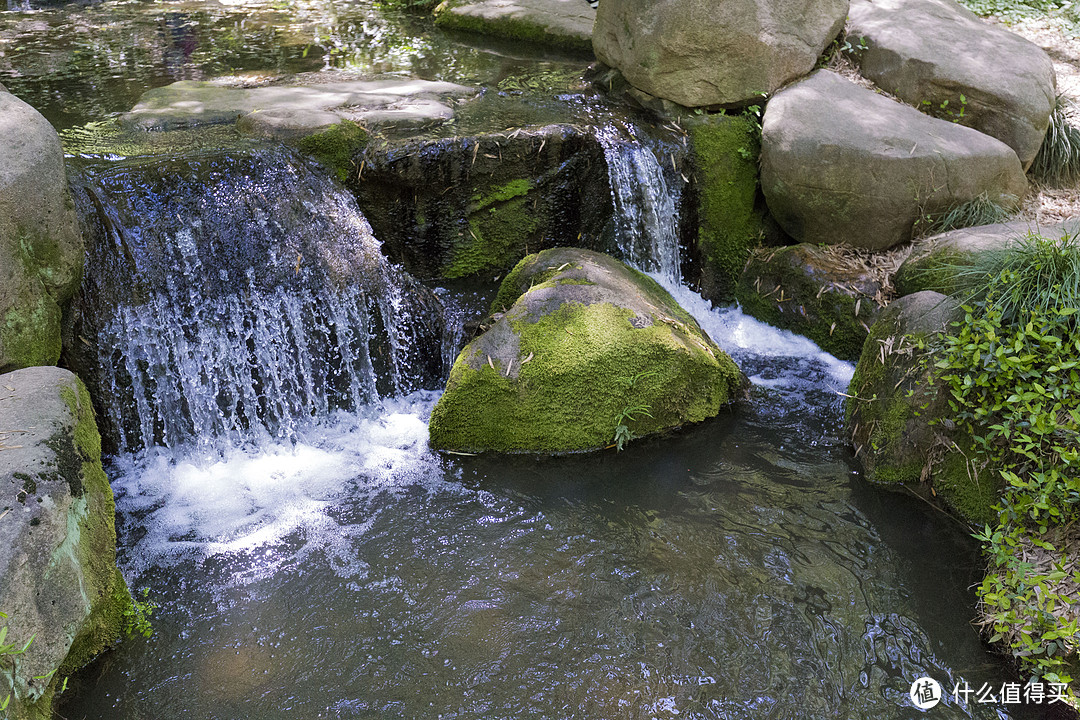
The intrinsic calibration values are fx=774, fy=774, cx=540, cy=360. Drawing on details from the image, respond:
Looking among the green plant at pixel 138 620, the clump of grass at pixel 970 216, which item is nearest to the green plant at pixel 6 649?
the green plant at pixel 138 620

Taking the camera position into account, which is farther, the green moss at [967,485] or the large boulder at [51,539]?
the green moss at [967,485]

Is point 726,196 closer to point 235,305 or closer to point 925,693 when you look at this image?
point 235,305

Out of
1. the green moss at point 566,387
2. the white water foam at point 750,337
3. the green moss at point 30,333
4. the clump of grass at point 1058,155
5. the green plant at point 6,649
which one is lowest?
the white water foam at point 750,337

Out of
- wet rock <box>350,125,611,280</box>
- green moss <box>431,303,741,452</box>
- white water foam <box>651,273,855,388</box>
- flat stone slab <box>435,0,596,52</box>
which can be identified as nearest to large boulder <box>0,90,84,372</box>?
wet rock <box>350,125,611,280</box>

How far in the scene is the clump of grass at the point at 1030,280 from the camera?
11.8 feet

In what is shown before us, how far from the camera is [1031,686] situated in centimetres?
304

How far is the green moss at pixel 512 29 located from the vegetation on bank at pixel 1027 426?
582 centimetres

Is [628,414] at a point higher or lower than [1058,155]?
lower

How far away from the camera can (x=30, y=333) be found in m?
3.80

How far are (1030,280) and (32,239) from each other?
4.87 m

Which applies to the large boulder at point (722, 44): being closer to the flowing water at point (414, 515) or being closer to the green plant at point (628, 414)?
the flowing water at point (414, 515)

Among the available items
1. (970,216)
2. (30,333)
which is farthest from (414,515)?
(970,216)

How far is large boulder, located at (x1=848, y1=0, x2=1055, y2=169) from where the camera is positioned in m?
5.84

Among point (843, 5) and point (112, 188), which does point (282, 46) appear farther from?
point (843, 5)
